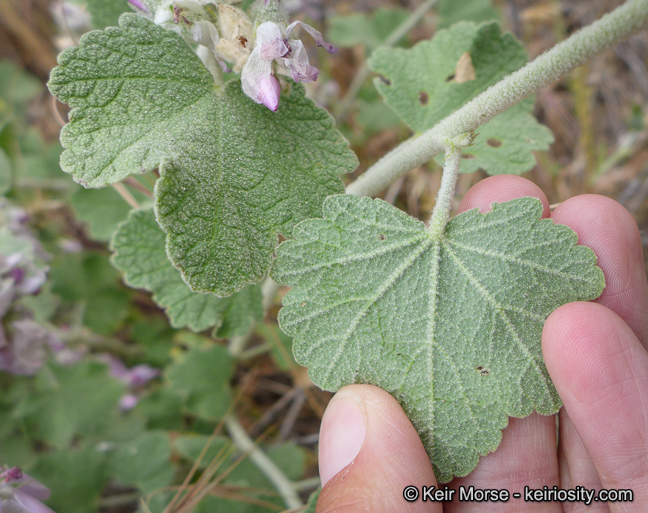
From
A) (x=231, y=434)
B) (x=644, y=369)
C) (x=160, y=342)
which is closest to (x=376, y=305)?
(x=644, y=369)

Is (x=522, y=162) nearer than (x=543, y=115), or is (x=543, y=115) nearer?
(x=522, y=162)

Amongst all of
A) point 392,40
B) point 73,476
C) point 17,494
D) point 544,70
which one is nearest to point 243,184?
point 544,70

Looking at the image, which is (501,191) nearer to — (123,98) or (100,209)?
(123,98)

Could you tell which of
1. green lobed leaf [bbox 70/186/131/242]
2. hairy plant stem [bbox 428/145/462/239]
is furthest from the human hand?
green lobed leaf [bbox 70/186/131/242]

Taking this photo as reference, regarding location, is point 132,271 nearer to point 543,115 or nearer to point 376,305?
point 376,305

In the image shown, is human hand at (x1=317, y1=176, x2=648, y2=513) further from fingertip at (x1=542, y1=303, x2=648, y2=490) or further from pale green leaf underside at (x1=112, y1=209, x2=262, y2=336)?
pale green leaf underside at (x1=112, y1=209, x2=262, y2=336)

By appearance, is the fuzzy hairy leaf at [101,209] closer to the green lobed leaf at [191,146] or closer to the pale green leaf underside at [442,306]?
the green lobed leaf at [191,146]

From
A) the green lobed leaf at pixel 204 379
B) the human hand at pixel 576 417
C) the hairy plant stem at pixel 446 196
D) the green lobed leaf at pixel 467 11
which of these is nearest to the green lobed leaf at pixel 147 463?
the green lobed leaf at pixel 204 379
